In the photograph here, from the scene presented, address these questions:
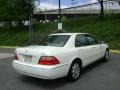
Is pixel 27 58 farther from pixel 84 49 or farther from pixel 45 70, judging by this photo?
pixel 84 49

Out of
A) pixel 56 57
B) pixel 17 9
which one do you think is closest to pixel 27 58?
pixel 56 57

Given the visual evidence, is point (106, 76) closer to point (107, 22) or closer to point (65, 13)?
point (107, 22)

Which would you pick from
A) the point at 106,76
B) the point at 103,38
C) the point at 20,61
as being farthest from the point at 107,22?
the point at 20,61

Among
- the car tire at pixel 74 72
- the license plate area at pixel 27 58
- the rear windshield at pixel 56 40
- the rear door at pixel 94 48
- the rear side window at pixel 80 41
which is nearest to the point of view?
the license plate area at pixel 27 58

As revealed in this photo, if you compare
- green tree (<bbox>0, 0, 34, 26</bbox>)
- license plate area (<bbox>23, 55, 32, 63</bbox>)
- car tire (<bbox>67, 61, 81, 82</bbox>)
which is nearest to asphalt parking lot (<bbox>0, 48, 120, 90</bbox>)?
car tire (<bbox>67, 61, 81, 82</bbox>)

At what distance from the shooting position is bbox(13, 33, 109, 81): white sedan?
6102mm

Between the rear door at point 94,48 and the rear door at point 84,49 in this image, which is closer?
the rear door at point 84,49

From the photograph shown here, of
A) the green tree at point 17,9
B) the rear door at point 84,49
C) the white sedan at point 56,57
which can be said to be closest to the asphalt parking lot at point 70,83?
the white sedan at point 56,57

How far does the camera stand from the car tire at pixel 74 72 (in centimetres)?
667

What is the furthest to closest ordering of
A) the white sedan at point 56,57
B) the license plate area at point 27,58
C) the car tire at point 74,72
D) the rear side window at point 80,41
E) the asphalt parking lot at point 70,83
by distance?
the rear side window at point 80,41, the car tire at point 74,72, the license plate area at point 27,58, the asphalt parking lot at point 70,83, the white sedan at point 56,57

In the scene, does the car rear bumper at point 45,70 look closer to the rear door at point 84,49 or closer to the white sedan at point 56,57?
the white sedan at point 56,57

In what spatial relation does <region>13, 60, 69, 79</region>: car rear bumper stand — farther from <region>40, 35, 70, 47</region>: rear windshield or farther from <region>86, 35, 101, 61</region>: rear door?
<region>86, 35, 101, 61</region>: rear door

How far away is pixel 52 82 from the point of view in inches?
267

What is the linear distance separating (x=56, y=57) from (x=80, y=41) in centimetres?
167
